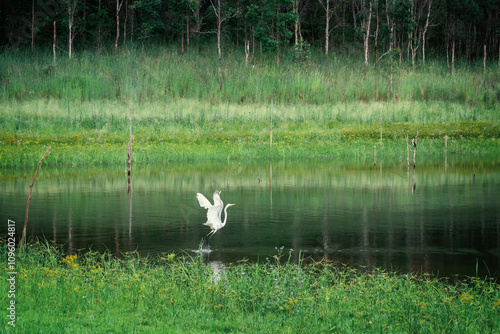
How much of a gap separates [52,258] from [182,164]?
1610 centimetres

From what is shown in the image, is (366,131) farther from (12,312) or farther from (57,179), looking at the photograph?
(12,312)

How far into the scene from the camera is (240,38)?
195ft

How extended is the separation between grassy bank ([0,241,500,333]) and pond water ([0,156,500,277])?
195 centimetres

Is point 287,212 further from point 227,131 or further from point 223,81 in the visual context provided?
point 223,81

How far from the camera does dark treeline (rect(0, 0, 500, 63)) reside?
47031 millimetres

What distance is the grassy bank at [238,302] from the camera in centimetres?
777

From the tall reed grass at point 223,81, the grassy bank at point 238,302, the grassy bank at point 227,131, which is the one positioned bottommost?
the grassy bank at point 238,302

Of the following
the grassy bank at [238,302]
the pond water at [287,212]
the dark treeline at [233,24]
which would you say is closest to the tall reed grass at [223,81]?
the dark treeline at [233,24]

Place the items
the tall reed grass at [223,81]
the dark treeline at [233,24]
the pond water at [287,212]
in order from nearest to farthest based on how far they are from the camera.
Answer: the pond water at [287,212] → the tall reed grass at [223,81] → the dark treeline at [233,24]

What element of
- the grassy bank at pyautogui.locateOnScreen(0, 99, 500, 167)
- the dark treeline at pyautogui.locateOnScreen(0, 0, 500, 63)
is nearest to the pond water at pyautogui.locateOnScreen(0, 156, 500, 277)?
the grassy bank at pyautogui.locateOnScreen(0, 99, 500, 167)

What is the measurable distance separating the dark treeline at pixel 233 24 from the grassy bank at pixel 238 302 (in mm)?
33936

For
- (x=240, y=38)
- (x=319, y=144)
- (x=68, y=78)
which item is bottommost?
(x=319, y=144)

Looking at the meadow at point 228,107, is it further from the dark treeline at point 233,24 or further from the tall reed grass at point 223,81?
the dark treeline at point 233,24

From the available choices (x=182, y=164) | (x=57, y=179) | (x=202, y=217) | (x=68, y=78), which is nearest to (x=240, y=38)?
(x=68, y=78)
